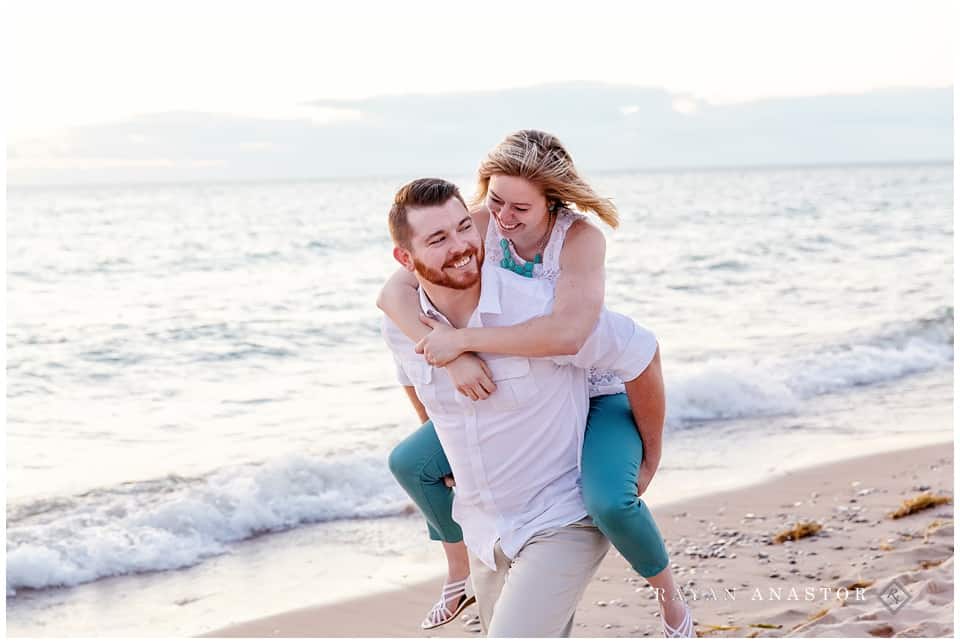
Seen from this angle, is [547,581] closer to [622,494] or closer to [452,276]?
[622,494]

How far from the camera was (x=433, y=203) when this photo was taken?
3.04 metres

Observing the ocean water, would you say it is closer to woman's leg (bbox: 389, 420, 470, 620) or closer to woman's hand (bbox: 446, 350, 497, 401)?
woman's leg (bbox: 389, 420, 470, 620)

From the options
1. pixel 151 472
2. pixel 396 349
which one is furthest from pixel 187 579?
pixel 396 349

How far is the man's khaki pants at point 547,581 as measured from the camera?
301cm

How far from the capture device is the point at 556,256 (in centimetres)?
356

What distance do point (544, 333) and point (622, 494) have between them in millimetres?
551

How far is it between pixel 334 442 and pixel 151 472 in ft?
5.16

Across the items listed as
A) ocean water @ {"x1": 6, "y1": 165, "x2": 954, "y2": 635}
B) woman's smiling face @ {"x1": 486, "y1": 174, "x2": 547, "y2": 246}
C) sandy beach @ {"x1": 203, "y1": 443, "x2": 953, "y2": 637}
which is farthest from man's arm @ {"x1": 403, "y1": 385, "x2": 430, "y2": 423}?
ocean water @ {"x1": 6, "y1": 165, "x2": 954, "y2": 635}

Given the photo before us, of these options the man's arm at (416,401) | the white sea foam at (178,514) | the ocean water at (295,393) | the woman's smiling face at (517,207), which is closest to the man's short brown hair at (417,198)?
the woman's smiling face at (517,207)

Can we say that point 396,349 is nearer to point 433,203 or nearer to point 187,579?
point 433,203

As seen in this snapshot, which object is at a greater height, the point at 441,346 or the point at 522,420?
the point at 441,346

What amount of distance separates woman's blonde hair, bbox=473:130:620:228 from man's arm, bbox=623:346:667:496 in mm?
671

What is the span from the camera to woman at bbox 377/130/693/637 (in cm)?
309

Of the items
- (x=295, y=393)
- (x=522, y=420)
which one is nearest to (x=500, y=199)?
(x=522, y=420)
